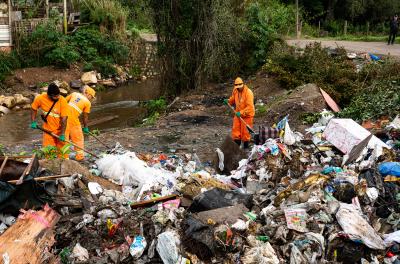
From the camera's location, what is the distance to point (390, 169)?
5.45 metres

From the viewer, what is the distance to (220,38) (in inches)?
500

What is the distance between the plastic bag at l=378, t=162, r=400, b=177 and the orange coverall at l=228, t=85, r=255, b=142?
2.76 metres

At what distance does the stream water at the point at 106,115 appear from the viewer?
455 inches

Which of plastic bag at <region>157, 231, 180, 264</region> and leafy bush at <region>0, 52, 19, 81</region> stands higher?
leafy bush at <region>0, 52, 19, 81</region>

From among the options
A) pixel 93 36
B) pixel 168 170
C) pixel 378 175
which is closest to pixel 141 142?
pixel 168 170

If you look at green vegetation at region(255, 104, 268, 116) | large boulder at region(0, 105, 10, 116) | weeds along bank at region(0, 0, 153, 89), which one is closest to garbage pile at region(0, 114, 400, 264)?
green vegetation at region(255, 104, 268, 116)

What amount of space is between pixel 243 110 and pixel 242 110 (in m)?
0.03

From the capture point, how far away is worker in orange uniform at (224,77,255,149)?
780 centimetres

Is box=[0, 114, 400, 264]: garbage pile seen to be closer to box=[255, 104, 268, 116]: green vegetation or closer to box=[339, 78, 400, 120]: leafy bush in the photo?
box=[339, 78, 400, 120]: leafy bush

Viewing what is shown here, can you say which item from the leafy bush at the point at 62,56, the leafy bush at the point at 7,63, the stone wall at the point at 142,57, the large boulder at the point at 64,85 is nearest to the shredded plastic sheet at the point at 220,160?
the large boulder at the point at 64,85

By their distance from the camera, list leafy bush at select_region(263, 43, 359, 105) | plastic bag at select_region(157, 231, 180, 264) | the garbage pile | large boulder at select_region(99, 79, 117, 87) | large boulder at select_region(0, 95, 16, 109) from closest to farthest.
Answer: plastic bag at select_region(157, 231, 180, 264)
the garbage pile
leafy bush at select_region(263, 43, 359, 105)
large boulder at select_region(0, 95, 16, 109)
large boulder at select_region(99, 79, 117, 87)

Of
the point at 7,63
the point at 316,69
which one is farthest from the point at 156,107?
the point at 7,63

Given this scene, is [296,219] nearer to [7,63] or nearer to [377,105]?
[377,105]

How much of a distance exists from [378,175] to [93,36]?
16.1 metres
